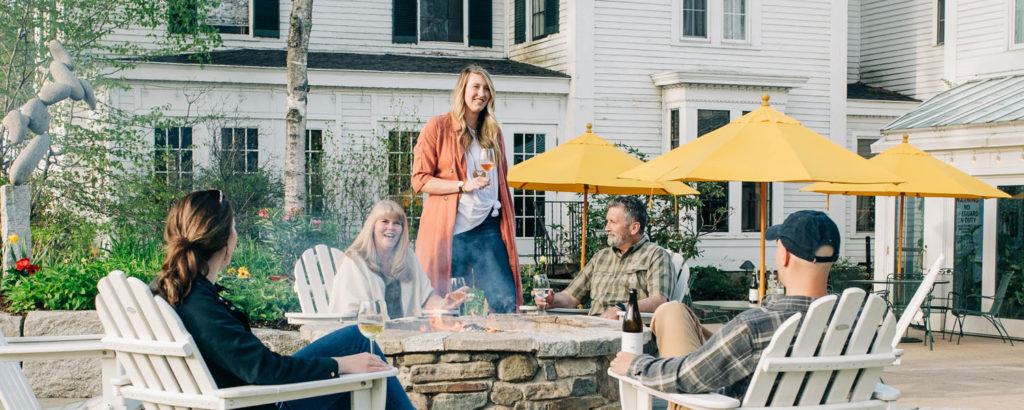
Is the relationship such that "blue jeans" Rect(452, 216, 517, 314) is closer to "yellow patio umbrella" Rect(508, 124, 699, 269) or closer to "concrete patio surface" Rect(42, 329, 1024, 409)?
"concrete patio surface" Rect(42, 329, 1024, 409)

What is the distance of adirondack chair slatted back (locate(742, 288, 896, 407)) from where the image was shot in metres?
3.57

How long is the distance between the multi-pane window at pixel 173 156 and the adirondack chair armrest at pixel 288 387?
10475 mm

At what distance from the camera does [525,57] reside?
18.2 m

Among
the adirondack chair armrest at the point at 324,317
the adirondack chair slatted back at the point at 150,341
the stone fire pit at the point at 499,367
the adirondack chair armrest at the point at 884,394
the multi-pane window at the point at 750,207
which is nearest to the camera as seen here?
the adirondack chair slatted back at the point at 150,341

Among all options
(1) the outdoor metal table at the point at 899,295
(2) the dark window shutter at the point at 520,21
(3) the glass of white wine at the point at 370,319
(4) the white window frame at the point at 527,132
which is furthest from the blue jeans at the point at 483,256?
(2) the dark window shutter at the point at 520,21

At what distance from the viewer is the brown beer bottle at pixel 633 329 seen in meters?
4.35

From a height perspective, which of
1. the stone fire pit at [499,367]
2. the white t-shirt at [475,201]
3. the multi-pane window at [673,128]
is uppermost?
the multi-pane window at [673,128]

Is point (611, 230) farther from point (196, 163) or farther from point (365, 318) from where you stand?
point (196, 163)

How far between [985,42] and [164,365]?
43.8ft

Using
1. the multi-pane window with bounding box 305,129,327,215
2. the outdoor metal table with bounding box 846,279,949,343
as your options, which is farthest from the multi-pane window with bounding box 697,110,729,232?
the multi-pane window with bounding box 305,129,327,215

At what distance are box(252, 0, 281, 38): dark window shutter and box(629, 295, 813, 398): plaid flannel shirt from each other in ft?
47.3

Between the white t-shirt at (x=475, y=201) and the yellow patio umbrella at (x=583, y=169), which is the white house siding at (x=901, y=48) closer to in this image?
the yellow patio umbrella at (x=583, y=169)

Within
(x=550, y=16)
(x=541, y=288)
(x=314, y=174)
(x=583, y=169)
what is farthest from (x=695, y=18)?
(x=541, y=288)

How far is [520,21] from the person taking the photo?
18.2 meters
